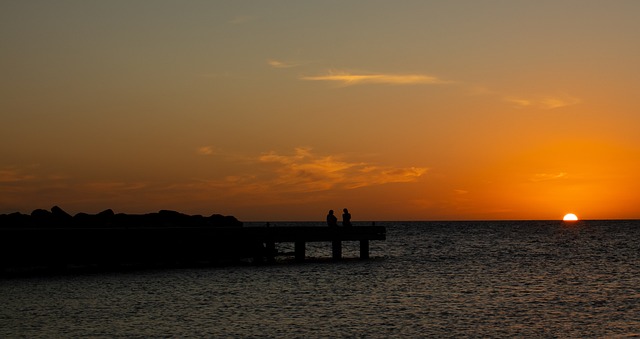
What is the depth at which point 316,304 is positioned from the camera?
33062 mm

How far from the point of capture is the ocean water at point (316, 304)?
86.5 ft

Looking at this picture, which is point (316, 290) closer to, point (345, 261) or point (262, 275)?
point (262, 275)

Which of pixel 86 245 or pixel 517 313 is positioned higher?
pixel 86 245

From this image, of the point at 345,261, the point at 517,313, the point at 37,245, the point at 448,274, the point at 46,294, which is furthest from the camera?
the point at 345,261

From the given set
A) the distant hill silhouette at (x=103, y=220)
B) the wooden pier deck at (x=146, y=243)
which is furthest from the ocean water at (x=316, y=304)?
the distant hill silhouette at (x=103, y=220)

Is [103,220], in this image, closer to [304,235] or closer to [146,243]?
[146,243]

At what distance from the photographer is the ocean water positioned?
26375 millimetres

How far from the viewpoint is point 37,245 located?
42.5 metres

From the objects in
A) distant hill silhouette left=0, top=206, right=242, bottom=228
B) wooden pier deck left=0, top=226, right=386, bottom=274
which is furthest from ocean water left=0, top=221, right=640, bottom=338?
distant hill silhouette left=0, top=206, right=242, bottom=228

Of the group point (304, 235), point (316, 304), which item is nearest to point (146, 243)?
point (304, 235)

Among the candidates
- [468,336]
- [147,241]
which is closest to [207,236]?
[147,241]

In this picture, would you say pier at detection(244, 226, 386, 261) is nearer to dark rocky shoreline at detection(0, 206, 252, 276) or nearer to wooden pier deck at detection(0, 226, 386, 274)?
wooden pier deck at detection(0, 226, 386, 274)

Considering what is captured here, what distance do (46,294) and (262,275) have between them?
1422 cm

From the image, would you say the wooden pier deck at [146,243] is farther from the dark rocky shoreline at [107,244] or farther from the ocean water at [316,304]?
the ocean water at [316,304]
